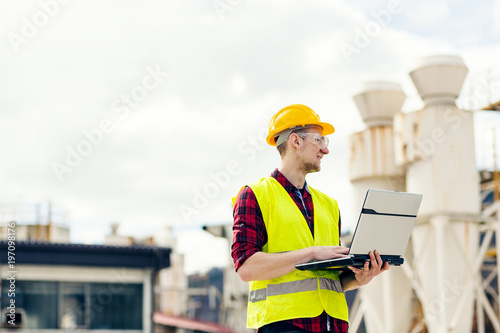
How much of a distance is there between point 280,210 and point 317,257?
1.40 ft

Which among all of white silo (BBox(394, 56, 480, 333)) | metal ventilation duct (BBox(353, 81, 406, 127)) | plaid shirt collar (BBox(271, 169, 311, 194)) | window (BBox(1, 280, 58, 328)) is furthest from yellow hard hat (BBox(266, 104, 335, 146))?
window (BBox(1, 280, 58, 328))

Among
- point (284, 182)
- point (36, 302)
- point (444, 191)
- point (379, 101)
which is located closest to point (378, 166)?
point (379, 101)

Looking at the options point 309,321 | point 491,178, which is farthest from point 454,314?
point 309,321

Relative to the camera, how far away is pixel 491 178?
23.9 meters

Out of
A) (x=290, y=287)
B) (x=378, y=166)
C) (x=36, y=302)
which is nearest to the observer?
(x=290, y=287)

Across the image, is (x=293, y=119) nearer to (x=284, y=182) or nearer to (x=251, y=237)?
(x=284, y=182)

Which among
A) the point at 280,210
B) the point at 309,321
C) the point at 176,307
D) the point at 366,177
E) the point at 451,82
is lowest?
the point at 176,307

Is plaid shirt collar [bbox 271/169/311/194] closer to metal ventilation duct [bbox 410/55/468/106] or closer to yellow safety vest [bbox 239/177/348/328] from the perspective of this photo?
yellow safety vest [bbox 239/177/348/328]

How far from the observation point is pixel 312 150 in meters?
4.44

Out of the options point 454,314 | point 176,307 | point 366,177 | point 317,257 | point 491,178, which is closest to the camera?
point 317,257

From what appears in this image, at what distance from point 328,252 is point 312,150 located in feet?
2.37

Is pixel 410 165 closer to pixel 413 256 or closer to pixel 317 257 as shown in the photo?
pixel 413 256

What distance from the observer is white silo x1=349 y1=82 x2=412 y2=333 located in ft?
71.6

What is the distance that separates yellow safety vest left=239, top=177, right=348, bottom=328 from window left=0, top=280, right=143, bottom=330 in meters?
20.5
